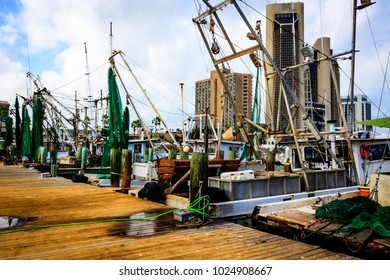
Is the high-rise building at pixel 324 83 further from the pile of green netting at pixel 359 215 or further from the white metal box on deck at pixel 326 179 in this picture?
the pile of green netting at pixel 359 215

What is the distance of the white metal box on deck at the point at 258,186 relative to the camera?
364 inches

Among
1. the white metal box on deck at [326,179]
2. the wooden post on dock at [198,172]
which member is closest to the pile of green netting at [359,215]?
the wooden post on dock at [198,172]

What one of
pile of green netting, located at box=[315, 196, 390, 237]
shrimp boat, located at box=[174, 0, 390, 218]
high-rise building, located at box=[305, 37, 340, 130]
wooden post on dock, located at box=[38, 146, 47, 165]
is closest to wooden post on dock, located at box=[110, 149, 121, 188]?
shrimp boat, located at box=[174, 0, 390, 218]

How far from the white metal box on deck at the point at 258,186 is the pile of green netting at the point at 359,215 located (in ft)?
8.48

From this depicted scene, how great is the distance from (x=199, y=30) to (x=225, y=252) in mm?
11321

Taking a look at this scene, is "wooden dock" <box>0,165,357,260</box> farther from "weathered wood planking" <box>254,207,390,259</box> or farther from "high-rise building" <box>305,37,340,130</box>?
"high-rise building" <box>305,37,340,130</box>

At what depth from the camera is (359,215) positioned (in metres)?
6.39

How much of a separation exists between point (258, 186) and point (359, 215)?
382cm

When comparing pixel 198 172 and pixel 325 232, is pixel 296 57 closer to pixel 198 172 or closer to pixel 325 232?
pixel 198 172

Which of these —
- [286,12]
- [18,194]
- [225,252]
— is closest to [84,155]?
[18,194]

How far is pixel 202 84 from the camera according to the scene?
288 ft

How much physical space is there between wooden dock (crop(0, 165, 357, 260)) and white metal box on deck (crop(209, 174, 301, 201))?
257cm

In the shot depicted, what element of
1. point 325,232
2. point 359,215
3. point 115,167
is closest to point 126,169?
point 115,167
